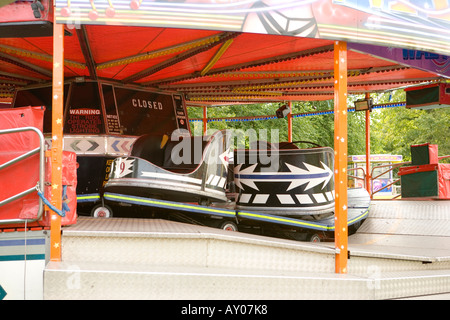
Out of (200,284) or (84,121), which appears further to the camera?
(84,121)

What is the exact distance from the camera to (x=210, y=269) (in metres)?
3.58

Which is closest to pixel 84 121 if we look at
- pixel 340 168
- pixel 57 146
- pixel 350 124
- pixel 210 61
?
pixel 210 61

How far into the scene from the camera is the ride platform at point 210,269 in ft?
10.6

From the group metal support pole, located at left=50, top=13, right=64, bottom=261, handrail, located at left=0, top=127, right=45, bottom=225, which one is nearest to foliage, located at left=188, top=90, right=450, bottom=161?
Answer: metal support pole, located at left=50, top=13, right=64, bottom=261

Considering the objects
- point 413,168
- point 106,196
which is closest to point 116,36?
point 106,196

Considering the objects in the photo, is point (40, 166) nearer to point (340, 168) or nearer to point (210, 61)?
point (340, 168)

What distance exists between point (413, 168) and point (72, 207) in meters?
6.64

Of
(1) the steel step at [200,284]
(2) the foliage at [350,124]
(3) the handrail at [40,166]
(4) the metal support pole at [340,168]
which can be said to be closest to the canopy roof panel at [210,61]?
(4) the metal support pole at [340,168]

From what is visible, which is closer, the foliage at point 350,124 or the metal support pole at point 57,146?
the metal support pole at point 57,146

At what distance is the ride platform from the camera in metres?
3.23

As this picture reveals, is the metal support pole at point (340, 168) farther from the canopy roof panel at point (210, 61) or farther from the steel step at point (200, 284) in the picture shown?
the canopy roof panel at point (210, 61)

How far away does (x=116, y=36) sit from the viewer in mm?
6004

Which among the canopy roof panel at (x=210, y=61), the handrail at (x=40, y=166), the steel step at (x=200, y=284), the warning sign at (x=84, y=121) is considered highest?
the canopy roof panel at (x=210, y=61)

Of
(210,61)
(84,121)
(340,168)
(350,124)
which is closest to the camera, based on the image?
(340,168)
